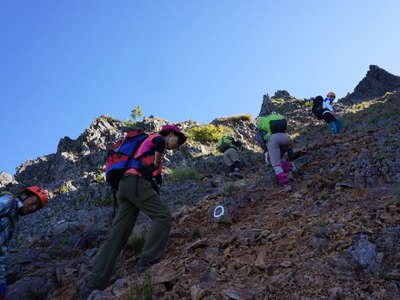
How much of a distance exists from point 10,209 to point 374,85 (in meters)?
34.6

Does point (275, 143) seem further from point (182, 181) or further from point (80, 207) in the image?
point (80, 207)

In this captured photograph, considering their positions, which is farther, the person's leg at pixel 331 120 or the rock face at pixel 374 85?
the rock face at pixel 374 85

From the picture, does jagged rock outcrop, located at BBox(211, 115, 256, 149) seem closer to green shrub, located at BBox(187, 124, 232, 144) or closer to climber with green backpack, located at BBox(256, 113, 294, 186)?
green shrub, located at BBox(187, 124, 232, 144)

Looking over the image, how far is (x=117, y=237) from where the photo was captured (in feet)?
14.4

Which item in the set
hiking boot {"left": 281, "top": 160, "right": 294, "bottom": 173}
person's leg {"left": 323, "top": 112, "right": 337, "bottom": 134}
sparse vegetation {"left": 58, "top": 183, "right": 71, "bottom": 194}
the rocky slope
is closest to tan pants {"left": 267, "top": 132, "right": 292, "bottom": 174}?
the rocky slope

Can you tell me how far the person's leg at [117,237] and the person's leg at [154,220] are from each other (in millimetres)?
152

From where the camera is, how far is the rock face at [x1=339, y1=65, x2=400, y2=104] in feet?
101

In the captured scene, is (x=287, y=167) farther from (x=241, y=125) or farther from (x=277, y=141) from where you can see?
(x=241, y=125)

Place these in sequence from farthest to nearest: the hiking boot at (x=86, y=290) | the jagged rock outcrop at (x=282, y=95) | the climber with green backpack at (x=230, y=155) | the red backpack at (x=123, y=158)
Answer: the jagged rock outcrop at (x=282, y=95) → the climber with green backpack at (x=230, y=155) → the red backpack at (x=123, y=158) → the hiking boot at (x=86, y=290)

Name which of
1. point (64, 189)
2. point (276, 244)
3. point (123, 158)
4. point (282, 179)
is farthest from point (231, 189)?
point (64, 189)

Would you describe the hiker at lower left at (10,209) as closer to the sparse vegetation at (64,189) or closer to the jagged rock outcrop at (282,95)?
the sparse vegetation at (64,189)

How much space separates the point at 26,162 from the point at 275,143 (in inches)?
909

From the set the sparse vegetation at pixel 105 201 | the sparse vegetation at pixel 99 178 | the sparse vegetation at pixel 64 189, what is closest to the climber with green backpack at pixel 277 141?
the sparse vegetation at pixel 105 201

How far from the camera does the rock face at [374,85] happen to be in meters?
30.6
